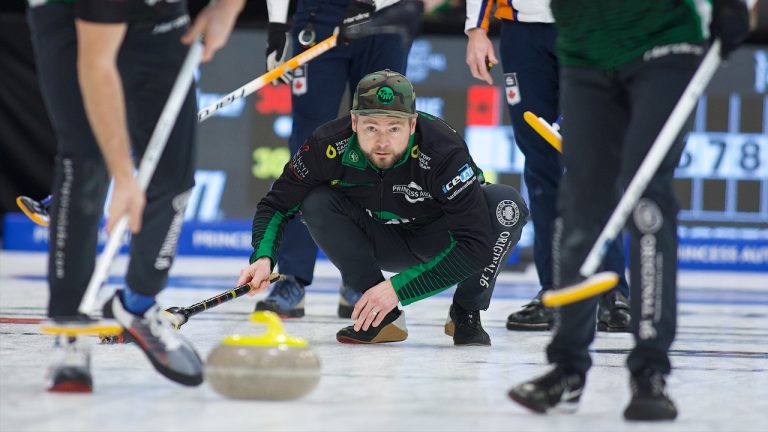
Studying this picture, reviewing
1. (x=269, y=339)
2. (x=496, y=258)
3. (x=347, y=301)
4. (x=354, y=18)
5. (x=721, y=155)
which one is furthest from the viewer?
(x=721, y=155)

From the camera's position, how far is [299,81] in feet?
14.6

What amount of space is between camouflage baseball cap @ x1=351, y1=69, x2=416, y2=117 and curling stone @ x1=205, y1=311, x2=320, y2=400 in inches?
44.4

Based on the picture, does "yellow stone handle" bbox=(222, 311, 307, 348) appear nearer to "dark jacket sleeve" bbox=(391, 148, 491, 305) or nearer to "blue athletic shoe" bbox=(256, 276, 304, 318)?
"dark jacket sleeve" bbox=(391, 148, 491, 305)

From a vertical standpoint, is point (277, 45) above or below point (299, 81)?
above

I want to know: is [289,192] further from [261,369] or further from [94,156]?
[261,369]

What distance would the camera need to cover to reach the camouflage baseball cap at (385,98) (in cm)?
352

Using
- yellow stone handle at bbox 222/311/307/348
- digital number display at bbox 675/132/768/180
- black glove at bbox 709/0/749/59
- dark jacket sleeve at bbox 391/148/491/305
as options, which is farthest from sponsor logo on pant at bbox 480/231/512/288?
digital number display at bbox 675/132/768/180

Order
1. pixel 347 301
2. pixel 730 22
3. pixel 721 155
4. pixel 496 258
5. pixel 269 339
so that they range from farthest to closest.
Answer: pixel 721 155
pixel 347 301
pixel 496 258
pixel 269 339
pixel 730 22

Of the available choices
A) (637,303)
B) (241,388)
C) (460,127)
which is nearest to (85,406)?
(241,388)

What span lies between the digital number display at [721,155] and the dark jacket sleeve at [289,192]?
4425 mm

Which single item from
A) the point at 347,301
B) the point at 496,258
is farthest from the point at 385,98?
the point at 347,301

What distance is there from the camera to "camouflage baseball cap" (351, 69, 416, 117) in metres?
3.52

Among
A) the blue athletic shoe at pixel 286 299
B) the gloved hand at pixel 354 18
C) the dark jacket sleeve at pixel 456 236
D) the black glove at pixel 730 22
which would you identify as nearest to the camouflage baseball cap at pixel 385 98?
the dark jacket sleeve at pixel 456 236

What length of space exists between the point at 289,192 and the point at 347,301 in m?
0.85
